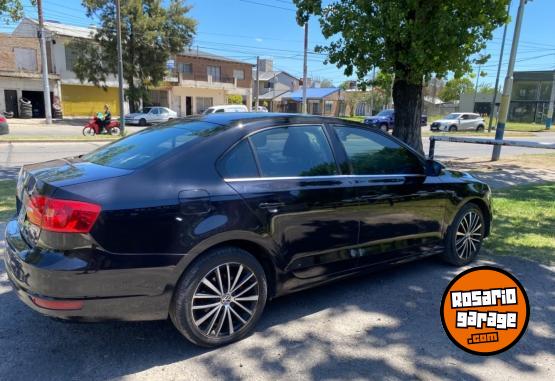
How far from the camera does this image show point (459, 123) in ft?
115

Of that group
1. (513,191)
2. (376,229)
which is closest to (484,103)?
(513,191)

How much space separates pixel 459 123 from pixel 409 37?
29.6 metres

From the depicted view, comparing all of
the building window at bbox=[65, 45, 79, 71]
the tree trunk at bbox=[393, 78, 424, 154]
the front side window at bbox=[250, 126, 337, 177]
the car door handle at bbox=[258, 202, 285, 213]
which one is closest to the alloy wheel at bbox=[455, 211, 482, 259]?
the front side window at bbox=[250, 126, 337, 177]

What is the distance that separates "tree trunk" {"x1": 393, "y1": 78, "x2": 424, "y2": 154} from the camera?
30.0 ft

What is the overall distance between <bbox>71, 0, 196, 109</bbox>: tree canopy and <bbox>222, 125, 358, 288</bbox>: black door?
31.7 metres

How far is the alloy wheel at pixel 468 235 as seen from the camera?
4.71m

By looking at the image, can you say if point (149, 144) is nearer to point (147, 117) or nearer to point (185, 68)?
point (147, 117)

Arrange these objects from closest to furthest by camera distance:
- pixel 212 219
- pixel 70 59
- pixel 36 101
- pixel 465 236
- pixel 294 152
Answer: pixel 212 219 → pixel 294 152 → pixel 465 236 → pixel 70 59 → pixel 36 101

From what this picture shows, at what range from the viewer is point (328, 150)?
371 centimetres

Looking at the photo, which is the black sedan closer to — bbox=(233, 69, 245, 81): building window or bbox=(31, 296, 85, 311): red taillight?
bbox=(31, 296, 85, 311): red taillight

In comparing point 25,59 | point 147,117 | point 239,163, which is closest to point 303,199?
point 239,163

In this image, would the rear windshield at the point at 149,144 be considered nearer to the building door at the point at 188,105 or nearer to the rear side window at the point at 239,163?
the rear side window at the point at 239,163

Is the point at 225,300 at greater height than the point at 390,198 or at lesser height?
lesser

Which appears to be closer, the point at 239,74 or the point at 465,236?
the point at 465,236
